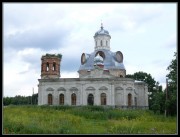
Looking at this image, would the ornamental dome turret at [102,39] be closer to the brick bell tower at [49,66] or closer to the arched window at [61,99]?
the brick bell tower at [49,66]

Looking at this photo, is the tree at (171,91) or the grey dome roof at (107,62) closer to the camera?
the tree at (171,91)

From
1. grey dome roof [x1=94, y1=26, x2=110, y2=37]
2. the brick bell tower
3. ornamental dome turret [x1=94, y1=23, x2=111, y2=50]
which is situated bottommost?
the brick bell tower

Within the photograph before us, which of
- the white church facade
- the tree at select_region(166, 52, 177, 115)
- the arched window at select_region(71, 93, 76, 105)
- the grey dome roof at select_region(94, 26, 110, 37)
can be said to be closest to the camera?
the tree at select_region(166, 52, 177, 115)

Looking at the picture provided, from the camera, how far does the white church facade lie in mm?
32062

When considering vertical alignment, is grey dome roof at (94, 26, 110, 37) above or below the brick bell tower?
above

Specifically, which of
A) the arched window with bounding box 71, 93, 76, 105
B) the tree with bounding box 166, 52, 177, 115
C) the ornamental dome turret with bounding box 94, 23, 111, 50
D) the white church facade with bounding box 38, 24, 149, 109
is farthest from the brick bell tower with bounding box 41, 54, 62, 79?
the tree with bounding box 166, 52, 177, 115

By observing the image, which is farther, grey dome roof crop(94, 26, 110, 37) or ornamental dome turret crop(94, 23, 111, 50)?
grey dome roof crop(94, 26, 110, 37)

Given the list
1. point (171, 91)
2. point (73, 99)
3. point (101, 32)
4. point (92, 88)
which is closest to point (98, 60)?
point (92, 88)

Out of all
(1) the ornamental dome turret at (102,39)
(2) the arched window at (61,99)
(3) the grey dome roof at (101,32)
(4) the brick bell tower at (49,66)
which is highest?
(3) the grey dome roof at (101,32)

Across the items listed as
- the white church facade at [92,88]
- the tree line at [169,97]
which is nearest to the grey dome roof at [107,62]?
the white church facade at [92,88]

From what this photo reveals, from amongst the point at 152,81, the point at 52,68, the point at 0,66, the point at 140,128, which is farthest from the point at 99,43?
the point at 0,66

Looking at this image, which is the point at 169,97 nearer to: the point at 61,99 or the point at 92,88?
the point at 92,88

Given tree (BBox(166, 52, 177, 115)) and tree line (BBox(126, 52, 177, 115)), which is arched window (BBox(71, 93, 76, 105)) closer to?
tree line (BBox(126, 52, 177, 115))

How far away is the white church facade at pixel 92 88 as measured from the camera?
32.1m
